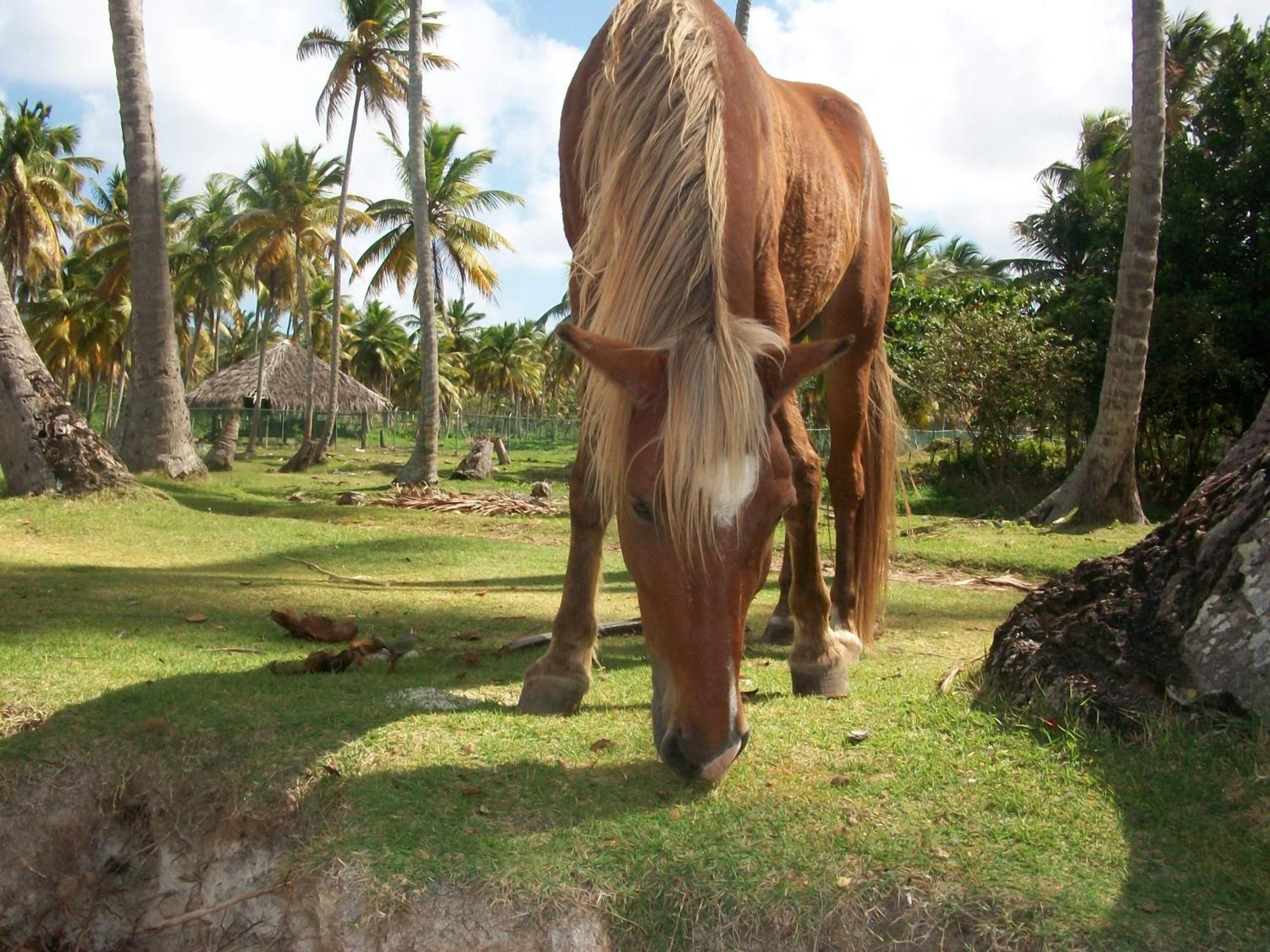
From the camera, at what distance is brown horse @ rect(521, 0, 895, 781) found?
2.44m

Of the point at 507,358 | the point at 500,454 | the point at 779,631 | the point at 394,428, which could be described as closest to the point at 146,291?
the point at 779,631

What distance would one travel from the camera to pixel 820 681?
12.6 feet

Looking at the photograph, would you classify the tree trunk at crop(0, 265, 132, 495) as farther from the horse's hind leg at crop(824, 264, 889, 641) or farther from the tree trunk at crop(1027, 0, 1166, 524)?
the tree trunk at crop(1027, 0, 1166, 524)

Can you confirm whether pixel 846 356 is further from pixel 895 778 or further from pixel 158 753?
pixel 158 753

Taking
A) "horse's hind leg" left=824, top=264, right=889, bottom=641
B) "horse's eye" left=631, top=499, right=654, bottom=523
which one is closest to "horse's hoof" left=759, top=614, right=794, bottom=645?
"horse's hind leg" left=824, top=264, right=889, bottom=641

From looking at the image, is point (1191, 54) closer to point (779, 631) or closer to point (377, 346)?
point (779, 631)

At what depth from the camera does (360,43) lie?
27.3 metres

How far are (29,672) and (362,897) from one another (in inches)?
86.6

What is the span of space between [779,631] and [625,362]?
300cm

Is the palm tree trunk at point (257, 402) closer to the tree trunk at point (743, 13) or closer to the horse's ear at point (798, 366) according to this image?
the tree trunk at point (743, 13)

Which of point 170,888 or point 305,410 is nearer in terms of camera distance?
point 170,888

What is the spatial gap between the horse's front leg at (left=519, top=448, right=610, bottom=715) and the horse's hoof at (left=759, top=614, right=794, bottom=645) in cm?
179

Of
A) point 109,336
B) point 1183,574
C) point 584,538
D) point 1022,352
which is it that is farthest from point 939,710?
point 109,336

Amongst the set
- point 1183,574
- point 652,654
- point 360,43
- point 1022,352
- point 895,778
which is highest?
point 360,43
